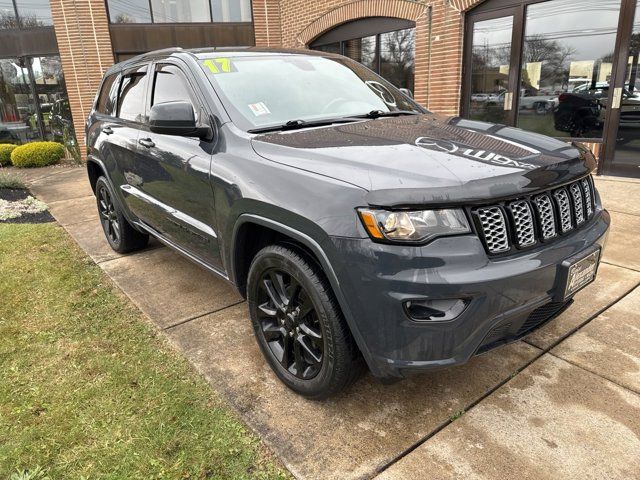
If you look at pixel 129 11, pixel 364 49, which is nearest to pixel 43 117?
pixel 129 11

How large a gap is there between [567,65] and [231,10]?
912 cm

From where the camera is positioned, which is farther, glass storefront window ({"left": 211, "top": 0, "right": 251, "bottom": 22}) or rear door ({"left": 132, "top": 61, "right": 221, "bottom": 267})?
glass storefront window ({"left": 211, "top": 0, "right": 251, "bottom": 22})

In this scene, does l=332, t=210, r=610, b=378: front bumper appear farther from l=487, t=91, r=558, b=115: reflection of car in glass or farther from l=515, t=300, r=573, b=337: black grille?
l=487, t=91, r=558, b=115: reflection of car in glass

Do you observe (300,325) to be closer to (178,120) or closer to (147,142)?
(178,120)

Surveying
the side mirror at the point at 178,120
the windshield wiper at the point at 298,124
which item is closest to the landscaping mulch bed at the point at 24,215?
the side mirror at the point at 178,120

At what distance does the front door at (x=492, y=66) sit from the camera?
788cm

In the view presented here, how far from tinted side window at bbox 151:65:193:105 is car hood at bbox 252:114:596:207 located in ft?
2.95

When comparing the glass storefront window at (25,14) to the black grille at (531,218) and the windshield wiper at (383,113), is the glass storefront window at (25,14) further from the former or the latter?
the black grille at (531,218)

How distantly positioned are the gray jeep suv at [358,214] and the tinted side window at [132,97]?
49cm

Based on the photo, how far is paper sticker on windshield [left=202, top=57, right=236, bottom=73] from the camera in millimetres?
3051

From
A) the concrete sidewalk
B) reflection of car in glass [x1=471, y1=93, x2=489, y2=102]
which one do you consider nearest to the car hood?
the concrete sidewalk

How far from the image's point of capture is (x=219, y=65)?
3.09m

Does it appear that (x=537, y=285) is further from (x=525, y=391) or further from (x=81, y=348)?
(x=81, y=348)

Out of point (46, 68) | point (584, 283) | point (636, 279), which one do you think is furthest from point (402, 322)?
point (46, 68)
